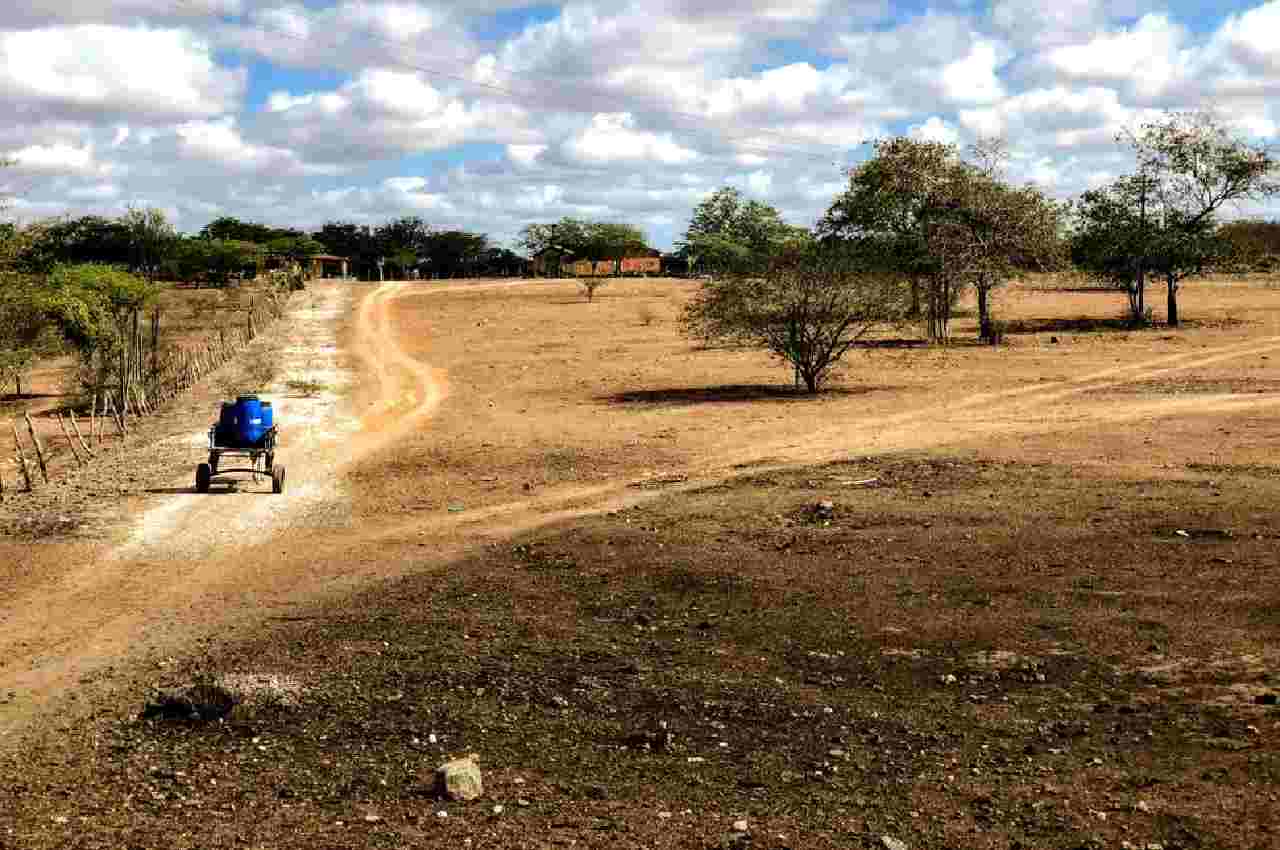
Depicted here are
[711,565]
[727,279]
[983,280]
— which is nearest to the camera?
[711,565]

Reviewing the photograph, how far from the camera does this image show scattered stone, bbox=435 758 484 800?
7680 millimetres

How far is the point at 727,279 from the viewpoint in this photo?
3119 cm

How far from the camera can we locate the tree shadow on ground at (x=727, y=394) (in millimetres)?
30125

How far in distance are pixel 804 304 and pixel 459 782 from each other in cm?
2330

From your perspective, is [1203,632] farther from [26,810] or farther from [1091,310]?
[1091,310]

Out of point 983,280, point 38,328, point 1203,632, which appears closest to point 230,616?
point 1203,632

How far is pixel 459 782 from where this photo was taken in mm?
7719

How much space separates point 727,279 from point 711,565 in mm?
18495

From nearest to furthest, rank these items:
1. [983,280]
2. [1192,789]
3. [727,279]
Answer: [1192,789] → [727,279] → [983,280]

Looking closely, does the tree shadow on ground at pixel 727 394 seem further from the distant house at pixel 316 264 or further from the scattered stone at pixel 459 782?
the distant house at pixel 316 264

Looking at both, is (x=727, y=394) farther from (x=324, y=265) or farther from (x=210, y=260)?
(x=324, y=265)

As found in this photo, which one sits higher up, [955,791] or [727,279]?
[727,279]

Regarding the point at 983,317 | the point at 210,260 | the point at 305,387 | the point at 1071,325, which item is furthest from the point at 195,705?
the point at 210,260

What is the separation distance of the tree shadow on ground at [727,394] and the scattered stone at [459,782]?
22.0 m
